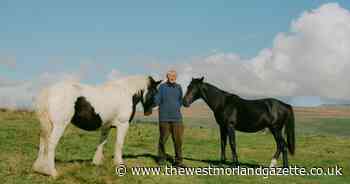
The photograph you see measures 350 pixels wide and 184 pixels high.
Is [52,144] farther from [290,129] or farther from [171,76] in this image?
Result: [290,129]

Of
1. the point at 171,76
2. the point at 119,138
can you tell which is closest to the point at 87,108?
the point at 119,138

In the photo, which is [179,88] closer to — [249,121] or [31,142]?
[249,121]

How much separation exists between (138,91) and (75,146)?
4994 millimetres

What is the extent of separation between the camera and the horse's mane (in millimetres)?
11354

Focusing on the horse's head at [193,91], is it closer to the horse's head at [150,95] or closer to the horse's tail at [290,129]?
the horse's head at [150,95]

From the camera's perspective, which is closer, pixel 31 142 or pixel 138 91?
pixel 138 91

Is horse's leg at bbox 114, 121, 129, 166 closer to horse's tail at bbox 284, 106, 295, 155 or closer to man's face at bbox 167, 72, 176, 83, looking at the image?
man's face at bbox 167, 72, 176, 83

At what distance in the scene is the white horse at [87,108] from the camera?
9.57 m

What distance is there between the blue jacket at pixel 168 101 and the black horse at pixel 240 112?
0.99 metres

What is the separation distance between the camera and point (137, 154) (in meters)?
14.3

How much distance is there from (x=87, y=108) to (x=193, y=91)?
4039 mm

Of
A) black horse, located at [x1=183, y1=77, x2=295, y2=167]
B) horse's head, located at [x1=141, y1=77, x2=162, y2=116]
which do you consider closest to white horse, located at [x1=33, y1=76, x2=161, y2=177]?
horse's head, located at [x1=141, y1=77, x2=162, y2=116]

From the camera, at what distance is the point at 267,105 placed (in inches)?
526

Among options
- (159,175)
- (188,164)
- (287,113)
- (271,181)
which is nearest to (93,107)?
(159,175)
